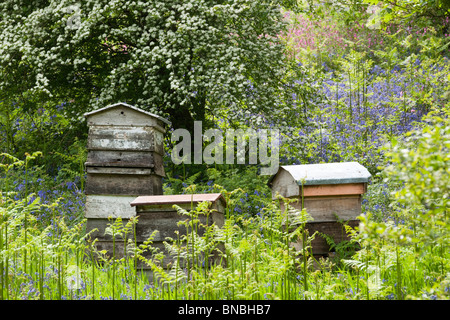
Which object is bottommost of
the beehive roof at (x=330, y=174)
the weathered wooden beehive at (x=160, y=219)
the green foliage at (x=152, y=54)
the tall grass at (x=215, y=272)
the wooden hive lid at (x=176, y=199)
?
the tall grass at (x=215, y=272)

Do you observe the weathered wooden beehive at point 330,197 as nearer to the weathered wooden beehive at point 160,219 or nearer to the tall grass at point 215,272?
the tall grass at point 215,272

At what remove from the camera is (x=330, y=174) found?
155 inches

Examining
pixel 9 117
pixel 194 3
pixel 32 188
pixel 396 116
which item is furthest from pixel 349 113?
pixel 9 117

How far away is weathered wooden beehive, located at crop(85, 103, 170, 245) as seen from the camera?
4852 millimetres

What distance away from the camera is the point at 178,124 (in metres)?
7.60

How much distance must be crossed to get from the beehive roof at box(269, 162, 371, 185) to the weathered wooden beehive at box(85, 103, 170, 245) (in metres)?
1.53

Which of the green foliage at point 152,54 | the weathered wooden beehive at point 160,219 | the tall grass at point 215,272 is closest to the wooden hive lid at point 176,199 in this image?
the weathered wooden beehive at point 160,219

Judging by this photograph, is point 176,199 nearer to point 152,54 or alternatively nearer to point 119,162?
point 119,162

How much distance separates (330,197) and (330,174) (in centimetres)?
21

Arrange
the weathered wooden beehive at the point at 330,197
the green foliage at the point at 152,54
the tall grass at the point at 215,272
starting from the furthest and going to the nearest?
the green foliage at the point at 152,54, the weathered wooden beehive at the point at 330,197, the tall grass at the point at 215,272

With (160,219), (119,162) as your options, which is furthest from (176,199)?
(119,162)

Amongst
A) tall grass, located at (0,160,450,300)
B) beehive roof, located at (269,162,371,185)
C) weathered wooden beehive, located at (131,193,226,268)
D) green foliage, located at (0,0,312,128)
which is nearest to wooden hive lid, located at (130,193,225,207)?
weathered wooden beehive, located at (131,193,226,268)

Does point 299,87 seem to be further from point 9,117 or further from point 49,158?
point 9,117

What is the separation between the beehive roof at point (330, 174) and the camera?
390cm
